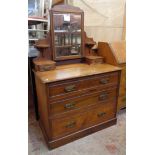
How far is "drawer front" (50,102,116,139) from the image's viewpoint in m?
1.59

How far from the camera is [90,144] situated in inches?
66.7

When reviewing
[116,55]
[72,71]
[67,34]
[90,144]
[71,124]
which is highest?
[67,34]

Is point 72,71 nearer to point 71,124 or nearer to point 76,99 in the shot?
point 76,99

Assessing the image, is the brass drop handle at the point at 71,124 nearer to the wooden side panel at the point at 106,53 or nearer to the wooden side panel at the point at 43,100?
the wooden side panel at the point at 43,100

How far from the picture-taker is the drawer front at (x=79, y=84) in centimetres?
146

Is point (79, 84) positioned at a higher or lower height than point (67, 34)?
lower

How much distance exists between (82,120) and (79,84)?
43 centimetres

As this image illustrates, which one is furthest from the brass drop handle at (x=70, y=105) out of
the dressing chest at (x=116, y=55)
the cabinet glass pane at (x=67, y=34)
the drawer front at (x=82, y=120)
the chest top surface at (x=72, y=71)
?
the dressing chest at (x=116, y=55)

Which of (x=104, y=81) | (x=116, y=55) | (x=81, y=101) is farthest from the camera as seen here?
(x=116, y=55)

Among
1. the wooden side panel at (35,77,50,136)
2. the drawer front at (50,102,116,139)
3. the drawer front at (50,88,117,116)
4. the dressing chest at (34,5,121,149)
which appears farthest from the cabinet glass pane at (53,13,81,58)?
the drawer front at (50,102,116,139)

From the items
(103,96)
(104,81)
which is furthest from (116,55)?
(103,96)
